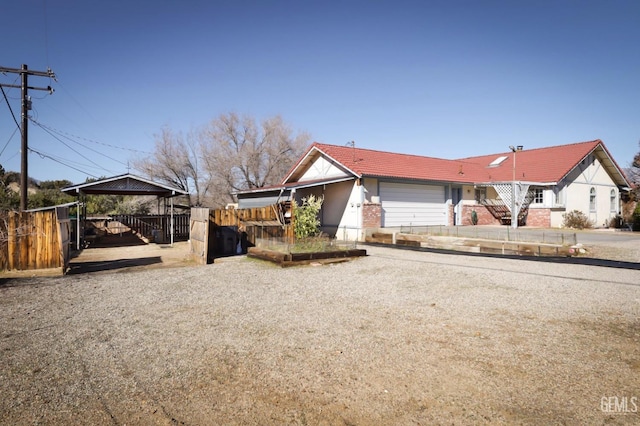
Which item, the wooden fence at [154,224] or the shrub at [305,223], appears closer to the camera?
the shrub at [305,223]

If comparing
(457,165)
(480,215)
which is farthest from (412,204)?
(457,165)

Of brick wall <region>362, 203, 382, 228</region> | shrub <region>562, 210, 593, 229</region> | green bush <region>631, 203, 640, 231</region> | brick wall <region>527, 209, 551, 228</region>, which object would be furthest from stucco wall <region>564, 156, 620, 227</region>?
brick wall <region>362, 203, 382, 228</region>

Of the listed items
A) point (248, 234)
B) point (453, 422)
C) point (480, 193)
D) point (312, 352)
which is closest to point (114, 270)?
point (248, 234)

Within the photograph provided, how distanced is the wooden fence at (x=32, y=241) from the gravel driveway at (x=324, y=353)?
1.84 m

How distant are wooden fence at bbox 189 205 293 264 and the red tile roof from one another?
15.8 feet

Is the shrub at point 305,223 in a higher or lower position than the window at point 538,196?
lower

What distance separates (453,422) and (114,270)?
33.0ft

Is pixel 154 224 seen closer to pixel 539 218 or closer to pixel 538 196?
pixel 539 218

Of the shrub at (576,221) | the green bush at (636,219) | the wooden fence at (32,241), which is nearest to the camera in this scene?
the wooden fence at (32,241)

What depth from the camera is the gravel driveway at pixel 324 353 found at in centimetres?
306

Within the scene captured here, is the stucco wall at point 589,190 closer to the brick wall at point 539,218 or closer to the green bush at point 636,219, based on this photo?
the brick wall at point 539,218

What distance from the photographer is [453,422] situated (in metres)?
2.88

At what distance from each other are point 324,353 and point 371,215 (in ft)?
46.1

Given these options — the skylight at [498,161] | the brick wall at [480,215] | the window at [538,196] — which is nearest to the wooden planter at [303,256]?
the brick wall at [480,215]
